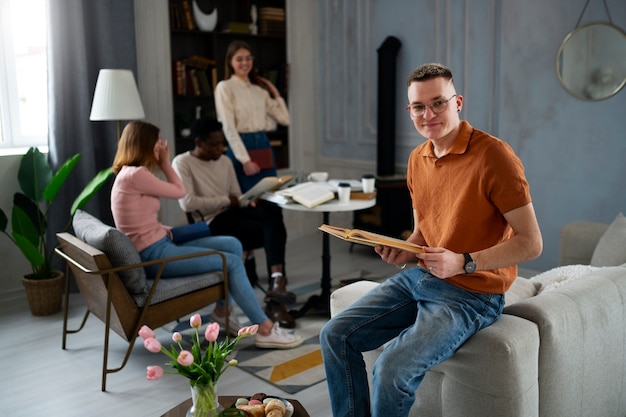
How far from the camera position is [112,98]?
4.01 m

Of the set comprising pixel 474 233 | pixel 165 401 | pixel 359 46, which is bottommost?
pixel 165 401

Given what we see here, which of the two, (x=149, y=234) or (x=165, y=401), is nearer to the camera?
(x=165, y=401)

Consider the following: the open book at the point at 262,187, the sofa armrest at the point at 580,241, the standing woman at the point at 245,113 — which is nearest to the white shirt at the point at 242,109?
the standing woman at the point at 245,113

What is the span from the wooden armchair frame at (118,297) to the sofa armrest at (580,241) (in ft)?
6.03

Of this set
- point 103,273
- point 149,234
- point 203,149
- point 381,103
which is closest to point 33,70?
point 203,149

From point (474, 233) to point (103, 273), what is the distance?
5.37 feet

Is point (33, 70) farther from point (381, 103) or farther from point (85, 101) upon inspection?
point (381, 103)

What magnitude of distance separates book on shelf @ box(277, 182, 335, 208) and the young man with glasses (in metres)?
1.37

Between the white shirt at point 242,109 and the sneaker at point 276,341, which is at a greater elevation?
the white shirt at point 242,109

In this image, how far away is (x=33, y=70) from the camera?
445 cm

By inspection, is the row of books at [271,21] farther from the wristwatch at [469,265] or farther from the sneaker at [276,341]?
the wristwatch at [469,265]

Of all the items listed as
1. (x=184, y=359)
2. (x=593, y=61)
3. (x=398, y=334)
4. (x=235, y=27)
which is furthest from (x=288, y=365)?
(x=235, y=27)

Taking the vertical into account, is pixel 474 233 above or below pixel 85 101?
below

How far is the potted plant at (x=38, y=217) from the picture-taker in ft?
12.7
